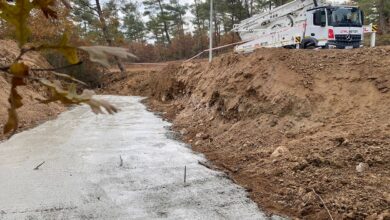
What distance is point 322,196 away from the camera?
6.18m

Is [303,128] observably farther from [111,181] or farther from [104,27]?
[104,27]

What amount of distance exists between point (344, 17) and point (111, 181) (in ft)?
36.2

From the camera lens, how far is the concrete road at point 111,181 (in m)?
6.14

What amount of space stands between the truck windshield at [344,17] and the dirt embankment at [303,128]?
384 cm

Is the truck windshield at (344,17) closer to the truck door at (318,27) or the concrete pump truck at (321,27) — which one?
the concrete pump truck at (321,27)

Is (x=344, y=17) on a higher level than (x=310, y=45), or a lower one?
higher

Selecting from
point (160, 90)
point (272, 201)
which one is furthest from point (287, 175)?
point (160, 90)

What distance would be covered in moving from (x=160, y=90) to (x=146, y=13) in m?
A: 30.0

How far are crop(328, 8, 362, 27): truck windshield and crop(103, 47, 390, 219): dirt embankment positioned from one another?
3842mm

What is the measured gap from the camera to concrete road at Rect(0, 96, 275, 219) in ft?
20.1

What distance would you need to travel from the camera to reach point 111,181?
7.50 meters

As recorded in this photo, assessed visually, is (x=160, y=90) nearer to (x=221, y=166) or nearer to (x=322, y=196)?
(x=221, y=166)

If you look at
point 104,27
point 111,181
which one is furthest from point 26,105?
point 104,27

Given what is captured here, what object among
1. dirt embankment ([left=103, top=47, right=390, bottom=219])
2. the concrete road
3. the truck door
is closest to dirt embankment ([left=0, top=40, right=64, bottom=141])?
the concrete road
